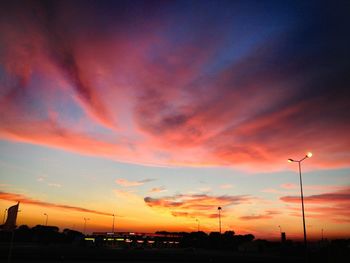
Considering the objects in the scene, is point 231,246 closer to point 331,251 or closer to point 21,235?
point 331,251

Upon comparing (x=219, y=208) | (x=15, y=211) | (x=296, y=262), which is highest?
(x=219, y=208)

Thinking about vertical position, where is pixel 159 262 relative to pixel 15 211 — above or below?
below

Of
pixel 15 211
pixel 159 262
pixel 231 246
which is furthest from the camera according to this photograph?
pixel 231 246

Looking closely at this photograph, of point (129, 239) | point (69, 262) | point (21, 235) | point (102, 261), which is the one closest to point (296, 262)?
point (102, 261)

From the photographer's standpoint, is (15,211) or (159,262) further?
(159,262)

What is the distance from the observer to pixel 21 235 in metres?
188

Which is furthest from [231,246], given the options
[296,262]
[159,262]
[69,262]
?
[69,262]

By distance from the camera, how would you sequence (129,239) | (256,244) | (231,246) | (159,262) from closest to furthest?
(159,262) → (256,244) → (231,246) → (129,239)

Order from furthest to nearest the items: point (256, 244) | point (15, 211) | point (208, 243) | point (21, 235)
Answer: point (21, 235), point (208, 243), point (256, 244), point (15, 211)

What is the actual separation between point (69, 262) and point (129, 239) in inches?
5146

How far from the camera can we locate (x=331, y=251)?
159 feet

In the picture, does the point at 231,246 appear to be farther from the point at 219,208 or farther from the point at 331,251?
the point at 331,251

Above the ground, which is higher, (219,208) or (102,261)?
(219,208)

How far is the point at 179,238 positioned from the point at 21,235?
92362 millimetres
